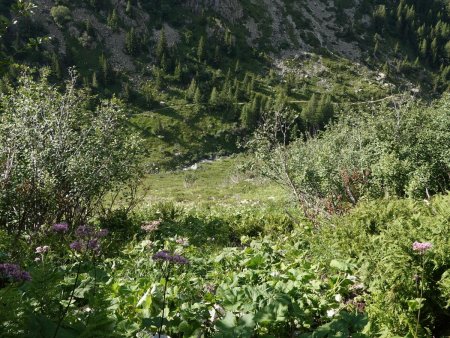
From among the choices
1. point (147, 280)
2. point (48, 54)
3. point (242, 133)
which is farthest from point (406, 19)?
point (147, 280)

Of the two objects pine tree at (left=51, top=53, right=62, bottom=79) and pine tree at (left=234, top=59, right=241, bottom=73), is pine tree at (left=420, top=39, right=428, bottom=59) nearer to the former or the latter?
pine tree at (left=234, top=59, right=241, bottom=73)

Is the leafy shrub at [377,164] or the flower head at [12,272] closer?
the flower head at [12,272]

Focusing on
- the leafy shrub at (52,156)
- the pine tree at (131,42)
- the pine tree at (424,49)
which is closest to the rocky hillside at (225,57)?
the pine tree at (424,49)

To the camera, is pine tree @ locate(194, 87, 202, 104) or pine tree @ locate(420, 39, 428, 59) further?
pine tree @ locate(420, 39, 428, 59)

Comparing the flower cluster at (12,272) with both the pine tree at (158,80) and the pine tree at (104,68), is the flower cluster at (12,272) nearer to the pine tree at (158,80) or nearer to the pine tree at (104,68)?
the pine tree at (158,80)

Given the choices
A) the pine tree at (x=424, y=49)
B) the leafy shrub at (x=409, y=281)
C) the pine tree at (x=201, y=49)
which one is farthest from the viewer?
the pine tree at (x=424, y=49)

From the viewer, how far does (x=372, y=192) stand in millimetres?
14953

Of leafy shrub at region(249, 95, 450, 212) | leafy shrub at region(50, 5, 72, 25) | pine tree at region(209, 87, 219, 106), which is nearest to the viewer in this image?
leafy shrub at region(249, 95, 450, 212)

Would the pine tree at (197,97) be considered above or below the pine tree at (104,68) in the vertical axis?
below

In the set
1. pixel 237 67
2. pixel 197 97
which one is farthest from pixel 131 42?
pixel 237 67

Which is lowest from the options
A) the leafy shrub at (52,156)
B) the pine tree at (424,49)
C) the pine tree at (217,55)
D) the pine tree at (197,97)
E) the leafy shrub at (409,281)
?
the pine tree at (197,97)

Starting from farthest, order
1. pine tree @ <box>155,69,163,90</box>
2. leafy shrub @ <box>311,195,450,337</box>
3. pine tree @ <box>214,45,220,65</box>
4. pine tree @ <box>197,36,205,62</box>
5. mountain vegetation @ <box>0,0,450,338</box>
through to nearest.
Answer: pine tree @ <box>214,45,220,65</box>
pine tree @ <box>197,36,205,62</box>
pine tree @ <box>155,69,163,90</box>
leafy shrub @ <box>311,195,450,337</box>
mountain vegetation @ <box>0,0,450,338</box>

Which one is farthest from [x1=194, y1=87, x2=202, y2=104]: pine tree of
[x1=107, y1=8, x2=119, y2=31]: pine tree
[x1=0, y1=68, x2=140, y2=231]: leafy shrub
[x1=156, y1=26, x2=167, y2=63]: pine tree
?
[x1=0, y1=68, x2=140, y2=231]: leafy shrub

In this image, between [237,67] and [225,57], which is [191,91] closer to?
[237,67]
